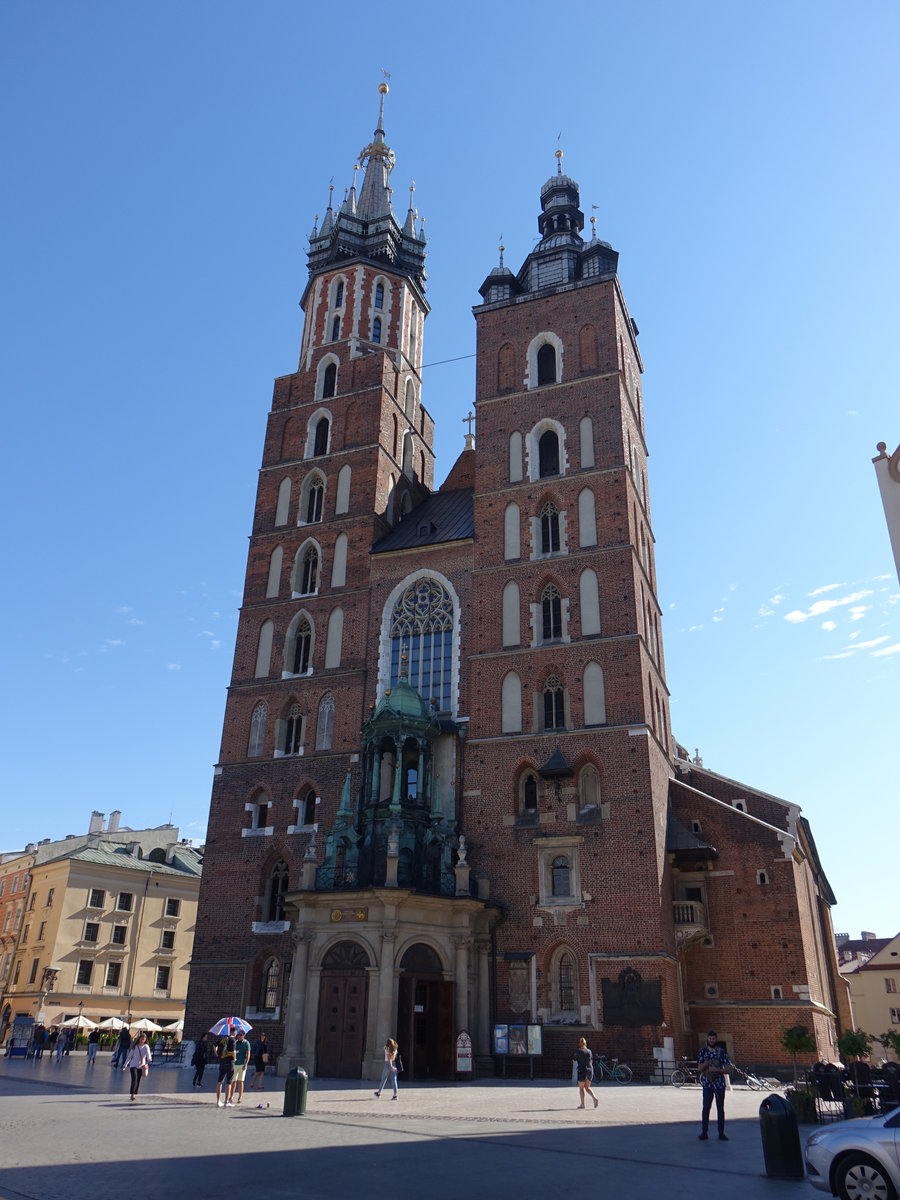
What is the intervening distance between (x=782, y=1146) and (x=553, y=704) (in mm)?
20888

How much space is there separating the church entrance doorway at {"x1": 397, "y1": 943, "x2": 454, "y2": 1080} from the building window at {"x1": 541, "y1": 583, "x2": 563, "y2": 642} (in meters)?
11.5

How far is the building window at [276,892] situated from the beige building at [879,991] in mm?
52681

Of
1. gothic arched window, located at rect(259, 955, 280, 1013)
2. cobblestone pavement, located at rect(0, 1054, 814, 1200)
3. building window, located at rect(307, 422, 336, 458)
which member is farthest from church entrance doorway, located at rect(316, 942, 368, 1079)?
building window, located at rect(307, 422, 336, 458)

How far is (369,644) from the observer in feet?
117

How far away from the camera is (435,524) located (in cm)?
3838

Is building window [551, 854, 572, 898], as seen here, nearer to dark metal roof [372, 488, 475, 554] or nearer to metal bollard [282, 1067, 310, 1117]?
dark metal roof [372, 488, 475, 554]

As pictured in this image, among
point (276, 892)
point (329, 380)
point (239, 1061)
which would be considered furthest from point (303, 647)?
point (239, 1061)

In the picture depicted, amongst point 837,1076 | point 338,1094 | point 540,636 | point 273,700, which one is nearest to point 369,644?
point 273,700

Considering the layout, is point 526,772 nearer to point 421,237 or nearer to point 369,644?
point 369,644

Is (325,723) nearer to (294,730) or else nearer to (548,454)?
(294,730)

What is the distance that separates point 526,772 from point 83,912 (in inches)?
1382

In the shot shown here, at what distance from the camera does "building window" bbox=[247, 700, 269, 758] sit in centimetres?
3597

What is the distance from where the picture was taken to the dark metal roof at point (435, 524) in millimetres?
37031

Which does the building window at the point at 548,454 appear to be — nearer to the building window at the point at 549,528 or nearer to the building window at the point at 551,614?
the building window at the point at 549,528
